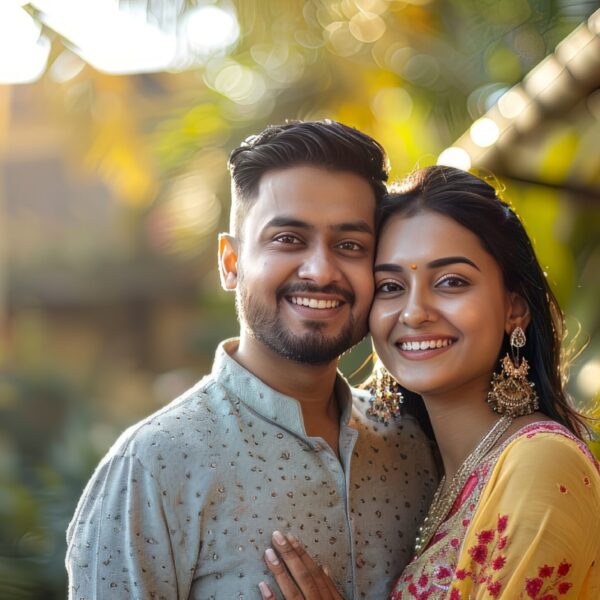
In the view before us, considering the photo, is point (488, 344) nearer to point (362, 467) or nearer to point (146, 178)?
point (362, 467)

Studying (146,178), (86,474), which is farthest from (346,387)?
(146,178)

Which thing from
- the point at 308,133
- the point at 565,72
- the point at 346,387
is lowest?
the point at 346,387

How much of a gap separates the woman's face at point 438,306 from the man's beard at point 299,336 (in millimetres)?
115

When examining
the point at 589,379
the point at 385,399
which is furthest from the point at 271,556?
the point at 589,379

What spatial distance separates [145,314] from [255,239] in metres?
14.3

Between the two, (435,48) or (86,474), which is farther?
(435,48)

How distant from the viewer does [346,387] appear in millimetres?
3166

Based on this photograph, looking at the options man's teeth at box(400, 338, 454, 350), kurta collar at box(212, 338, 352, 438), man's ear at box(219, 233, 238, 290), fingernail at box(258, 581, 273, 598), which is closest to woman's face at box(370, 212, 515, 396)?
man's teeth at box(400, 338, 454, 350)

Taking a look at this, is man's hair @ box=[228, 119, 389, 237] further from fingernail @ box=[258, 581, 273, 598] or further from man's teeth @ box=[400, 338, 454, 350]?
fingernail @ box=[258, 581, 273, 598]

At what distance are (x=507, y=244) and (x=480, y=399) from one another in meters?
0.45

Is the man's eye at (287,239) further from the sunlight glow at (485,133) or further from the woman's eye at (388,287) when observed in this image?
the sunlight glow at (485,133)

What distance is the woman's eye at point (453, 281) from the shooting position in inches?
114

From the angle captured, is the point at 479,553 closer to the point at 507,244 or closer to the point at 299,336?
the point at 299,336

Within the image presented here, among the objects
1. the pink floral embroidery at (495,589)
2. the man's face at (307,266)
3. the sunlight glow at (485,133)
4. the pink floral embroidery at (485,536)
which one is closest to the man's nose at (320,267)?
the man's face at (307,266)
